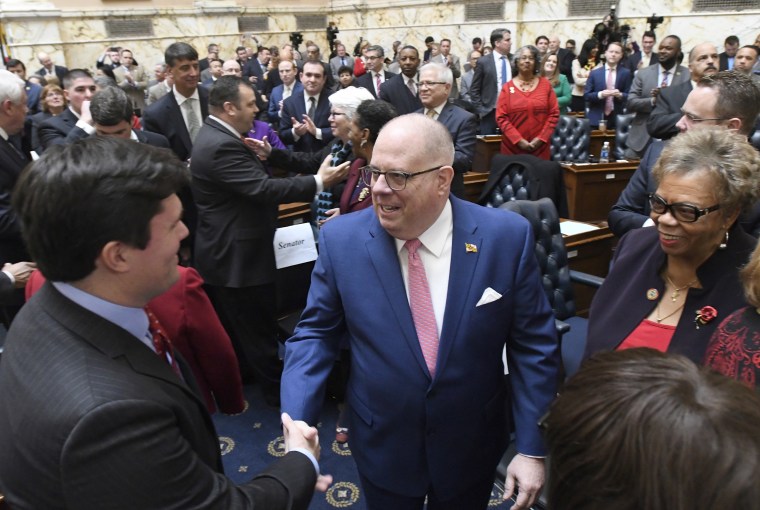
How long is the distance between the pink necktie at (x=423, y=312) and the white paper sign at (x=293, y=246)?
1.62m

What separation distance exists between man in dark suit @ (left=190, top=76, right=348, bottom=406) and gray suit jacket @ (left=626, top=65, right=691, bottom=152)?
3740 mm

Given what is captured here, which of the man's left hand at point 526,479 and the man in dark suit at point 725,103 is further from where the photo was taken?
the man in dark suit at point 725,103

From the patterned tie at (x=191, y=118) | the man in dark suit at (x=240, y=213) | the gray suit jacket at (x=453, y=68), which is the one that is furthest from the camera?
the gray suit jacket at (x=453, y=68)

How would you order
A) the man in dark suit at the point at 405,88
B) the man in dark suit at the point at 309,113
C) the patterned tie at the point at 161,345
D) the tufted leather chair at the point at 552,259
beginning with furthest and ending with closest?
1. the man in dark suit at the point at 405,88
2. the man in dark suit at the point at 309,113
3. the tufted leather chair at the point at 552,259
4. the patterned tie at the point at 161,345

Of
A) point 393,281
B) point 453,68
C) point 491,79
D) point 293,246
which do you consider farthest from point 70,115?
point 453,68

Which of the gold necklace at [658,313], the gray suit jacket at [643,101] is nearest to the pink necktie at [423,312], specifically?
the gold necklace at [658,313]

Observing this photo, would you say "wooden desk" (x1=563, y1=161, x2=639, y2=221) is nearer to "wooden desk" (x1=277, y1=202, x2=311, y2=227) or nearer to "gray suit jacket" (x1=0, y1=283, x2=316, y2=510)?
"wooden desk" (x1=277, y1=202, x2=311, y2=227)

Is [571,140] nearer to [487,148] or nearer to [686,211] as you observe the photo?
[487,148]

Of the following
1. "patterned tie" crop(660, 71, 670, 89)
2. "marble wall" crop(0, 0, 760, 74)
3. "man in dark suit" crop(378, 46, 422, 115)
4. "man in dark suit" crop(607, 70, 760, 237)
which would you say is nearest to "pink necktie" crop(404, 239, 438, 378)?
"man in dark suit" crop(607, 70, 760, 237)

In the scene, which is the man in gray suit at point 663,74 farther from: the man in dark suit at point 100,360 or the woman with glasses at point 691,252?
the man in dark suit at point 100,360

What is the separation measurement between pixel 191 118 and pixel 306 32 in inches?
535

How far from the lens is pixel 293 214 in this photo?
3.86m

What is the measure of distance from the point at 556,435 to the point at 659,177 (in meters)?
1.19

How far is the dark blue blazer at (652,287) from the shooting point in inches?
62.4
